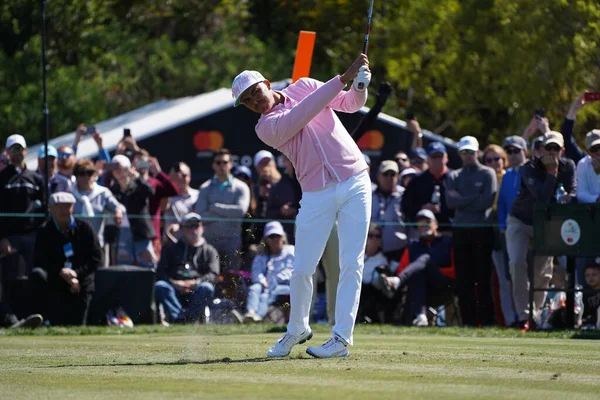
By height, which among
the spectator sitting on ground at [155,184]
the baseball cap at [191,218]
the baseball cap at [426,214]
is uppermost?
the spectator sitting on ground at [155,184]

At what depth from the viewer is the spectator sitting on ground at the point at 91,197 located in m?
16.3

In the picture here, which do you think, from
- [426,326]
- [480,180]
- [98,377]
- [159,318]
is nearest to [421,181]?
[480,180]

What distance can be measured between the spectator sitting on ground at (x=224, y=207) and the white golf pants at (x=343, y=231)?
6.11 m

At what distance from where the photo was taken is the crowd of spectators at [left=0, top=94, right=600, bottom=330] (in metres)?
14.9

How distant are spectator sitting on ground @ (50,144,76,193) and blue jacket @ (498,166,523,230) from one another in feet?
17.1

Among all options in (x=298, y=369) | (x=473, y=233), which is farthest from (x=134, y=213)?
(x=298, y=369)

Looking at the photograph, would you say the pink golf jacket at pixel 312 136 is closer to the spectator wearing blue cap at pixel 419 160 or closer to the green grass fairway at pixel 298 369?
the green grass fairway at pixel 298 369

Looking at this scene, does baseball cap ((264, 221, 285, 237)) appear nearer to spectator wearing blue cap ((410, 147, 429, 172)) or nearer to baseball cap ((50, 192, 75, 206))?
baseball cap ((50, 192, 75, 206))

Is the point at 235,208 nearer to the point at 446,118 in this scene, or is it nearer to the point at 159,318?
the point at 159,318

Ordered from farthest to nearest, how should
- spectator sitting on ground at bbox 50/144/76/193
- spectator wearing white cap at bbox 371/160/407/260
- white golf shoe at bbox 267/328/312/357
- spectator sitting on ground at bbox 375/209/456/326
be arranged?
spectator sitting on ground at bbox 50/144/76/193, spectator wearing white cap at bbox 371/160/407/260, spectator sitting on ground at bbox 375/209/456/326, white golf shoe at bbox 267/328/312/357

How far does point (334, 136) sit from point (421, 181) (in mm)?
7055

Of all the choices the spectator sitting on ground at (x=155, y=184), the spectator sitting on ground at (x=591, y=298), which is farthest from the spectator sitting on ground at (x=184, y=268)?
the spectator sitting on ground at (x=591, y=298)

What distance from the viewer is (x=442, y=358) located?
9.41 m

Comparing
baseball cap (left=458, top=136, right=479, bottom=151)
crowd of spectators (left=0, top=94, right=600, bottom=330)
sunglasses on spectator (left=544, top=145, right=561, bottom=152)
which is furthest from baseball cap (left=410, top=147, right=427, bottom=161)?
sunglasses on spectator (left=544, top=145, right=561, bottom=152)
